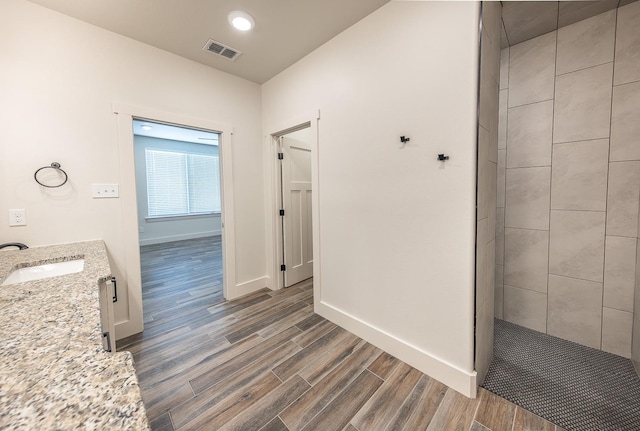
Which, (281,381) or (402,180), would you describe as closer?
(281,381)

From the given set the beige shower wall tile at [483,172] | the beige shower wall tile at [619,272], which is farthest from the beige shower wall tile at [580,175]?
the beige shower wall tile at [483,172]

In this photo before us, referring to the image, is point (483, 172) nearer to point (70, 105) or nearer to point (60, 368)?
point (60, 368)

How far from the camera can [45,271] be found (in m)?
1.55

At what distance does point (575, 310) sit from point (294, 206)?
9.50ft

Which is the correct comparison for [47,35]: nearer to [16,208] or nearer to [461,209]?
[16,208]

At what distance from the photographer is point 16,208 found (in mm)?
1767

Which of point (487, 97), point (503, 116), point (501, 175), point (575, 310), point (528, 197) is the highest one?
point (503, 116)

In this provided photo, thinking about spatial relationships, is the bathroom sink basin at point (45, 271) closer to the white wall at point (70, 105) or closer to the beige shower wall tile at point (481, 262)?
the white wall at point (70, 105)

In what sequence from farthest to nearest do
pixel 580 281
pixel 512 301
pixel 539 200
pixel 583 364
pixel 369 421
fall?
1. pixel 512 301
2. pixel 539 200
3. pixel 580 281
4. pixel 583 364
5. pixel 369 421

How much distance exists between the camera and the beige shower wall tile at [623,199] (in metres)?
→ 1.73

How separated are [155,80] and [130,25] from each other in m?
0.42

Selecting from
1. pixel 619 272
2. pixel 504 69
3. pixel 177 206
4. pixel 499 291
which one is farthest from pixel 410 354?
pixel 177 206

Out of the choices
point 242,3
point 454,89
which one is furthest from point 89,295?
point 454,89

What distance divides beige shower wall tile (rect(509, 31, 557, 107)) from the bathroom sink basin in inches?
143
